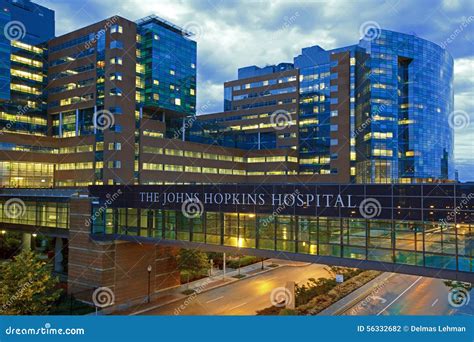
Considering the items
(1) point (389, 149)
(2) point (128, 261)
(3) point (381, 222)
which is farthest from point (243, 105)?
(3) point (381, 222)

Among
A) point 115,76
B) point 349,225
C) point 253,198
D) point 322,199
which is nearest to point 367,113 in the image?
point 115,76

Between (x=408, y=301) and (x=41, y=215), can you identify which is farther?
(x=41, y=215)

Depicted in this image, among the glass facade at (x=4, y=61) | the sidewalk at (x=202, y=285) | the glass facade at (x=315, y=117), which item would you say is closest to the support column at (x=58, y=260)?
the sidewalk at (x=202, y=285)

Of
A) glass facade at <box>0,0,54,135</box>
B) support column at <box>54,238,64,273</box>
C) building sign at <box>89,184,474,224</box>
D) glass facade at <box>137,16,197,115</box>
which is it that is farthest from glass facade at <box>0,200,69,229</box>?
glass facade at <box>0,0,54,135</box>

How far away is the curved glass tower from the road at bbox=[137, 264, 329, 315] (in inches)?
1672

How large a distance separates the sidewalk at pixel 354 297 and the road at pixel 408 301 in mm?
208

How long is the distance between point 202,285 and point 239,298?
14.4 feet

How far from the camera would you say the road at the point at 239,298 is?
2794 centimetres

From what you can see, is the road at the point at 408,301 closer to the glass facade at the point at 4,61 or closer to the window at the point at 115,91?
the window at the point at 115,91

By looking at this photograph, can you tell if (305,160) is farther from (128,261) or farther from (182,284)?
(128,261)

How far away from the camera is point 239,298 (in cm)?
3159

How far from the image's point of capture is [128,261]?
28.7 metres

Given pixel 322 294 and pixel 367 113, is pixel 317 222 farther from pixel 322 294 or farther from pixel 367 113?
pixel 367 113

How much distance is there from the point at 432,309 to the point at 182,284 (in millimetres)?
19513
